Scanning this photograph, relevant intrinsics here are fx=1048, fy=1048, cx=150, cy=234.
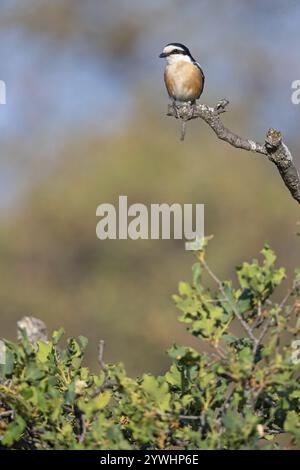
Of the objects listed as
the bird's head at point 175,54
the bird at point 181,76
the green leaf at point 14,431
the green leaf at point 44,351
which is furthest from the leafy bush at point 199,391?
the bird's head at point 175,54

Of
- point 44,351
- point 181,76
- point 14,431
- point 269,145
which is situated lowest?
point 14,431

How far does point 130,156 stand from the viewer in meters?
26.8

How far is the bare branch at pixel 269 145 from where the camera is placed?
4539 millimetres

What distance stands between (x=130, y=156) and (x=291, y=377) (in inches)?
937

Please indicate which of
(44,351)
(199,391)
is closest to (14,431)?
(44,351)

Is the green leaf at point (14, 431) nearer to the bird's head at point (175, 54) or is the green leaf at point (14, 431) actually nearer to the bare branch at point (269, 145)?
the bare branch at point (269, 145)

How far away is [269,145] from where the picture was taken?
456 cm

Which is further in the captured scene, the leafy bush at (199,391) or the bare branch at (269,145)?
the bare branch at (269,145)

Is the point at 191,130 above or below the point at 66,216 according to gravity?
above

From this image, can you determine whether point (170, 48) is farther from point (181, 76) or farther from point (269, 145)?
point (269, 145)

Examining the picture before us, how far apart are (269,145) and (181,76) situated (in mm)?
2562

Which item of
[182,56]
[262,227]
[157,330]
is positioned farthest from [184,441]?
[262,227]
